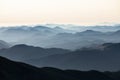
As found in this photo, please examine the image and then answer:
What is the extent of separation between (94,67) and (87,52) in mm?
2767

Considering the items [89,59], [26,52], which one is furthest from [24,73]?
[89,59]

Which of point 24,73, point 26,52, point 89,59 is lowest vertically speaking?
point 24,73

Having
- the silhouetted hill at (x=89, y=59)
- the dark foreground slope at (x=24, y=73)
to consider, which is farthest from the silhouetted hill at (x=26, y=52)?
the dark foreground slope at (x=24, y=73)

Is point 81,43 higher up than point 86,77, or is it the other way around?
point 81,43

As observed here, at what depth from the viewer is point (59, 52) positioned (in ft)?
158

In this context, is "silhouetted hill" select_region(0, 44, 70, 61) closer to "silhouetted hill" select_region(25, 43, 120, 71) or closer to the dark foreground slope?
"silhouetted hill" select_region(25, 43, 120, 71)

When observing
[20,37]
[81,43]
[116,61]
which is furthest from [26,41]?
[116,61]

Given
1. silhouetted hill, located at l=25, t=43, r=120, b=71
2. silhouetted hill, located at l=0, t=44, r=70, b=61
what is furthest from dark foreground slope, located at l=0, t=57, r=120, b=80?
silhouetted hill, located at l=0, t=44, r=70, b=61

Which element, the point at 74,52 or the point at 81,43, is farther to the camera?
the point at 74,52

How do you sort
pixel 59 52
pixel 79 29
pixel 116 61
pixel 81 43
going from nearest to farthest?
pixel 79 29 → pixel 81 43 → pixel 116 61 → pixel 59 52

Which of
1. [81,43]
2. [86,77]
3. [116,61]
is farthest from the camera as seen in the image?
[116,61]

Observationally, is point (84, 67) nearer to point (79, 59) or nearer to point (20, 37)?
point (79, 59)

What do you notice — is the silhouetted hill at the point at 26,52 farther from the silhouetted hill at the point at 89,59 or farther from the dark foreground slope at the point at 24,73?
the dark foreground slope at the point at 24,73

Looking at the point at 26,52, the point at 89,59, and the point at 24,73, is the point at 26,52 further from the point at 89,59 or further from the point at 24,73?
the point at 24,73
